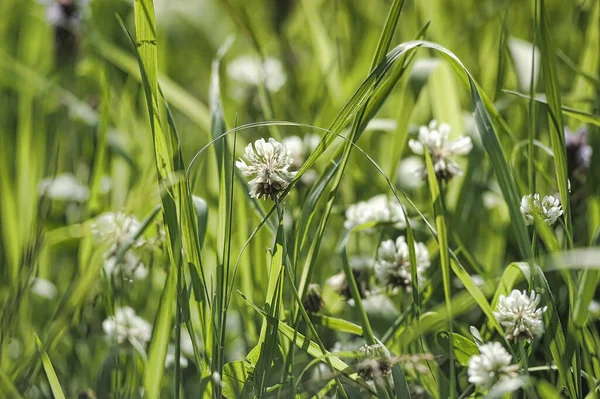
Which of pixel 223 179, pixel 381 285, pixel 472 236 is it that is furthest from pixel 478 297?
pixel 472 236

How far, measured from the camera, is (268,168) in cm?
77

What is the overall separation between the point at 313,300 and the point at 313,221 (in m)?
0.43

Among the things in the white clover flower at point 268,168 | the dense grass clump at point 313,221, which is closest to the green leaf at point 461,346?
the dense grass clump at point 313,221

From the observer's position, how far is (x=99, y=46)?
60.3 inches

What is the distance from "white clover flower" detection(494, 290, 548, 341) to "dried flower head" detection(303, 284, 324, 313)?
0.25 m

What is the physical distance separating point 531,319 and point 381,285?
26 cm

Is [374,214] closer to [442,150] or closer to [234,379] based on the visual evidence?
[442,150]

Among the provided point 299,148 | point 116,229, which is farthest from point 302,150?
point 116,229

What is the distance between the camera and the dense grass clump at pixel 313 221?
79 centimetres

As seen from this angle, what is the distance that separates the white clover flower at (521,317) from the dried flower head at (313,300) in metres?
0.25

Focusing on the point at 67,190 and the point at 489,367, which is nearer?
the point at 489,367

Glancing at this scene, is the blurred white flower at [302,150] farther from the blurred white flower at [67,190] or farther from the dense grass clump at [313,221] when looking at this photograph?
the blurred white flower at [67,190]

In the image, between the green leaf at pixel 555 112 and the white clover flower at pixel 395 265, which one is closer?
the green leaf at pixel 555 112

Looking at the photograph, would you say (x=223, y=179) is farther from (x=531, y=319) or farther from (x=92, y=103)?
(x=92, y=103)
